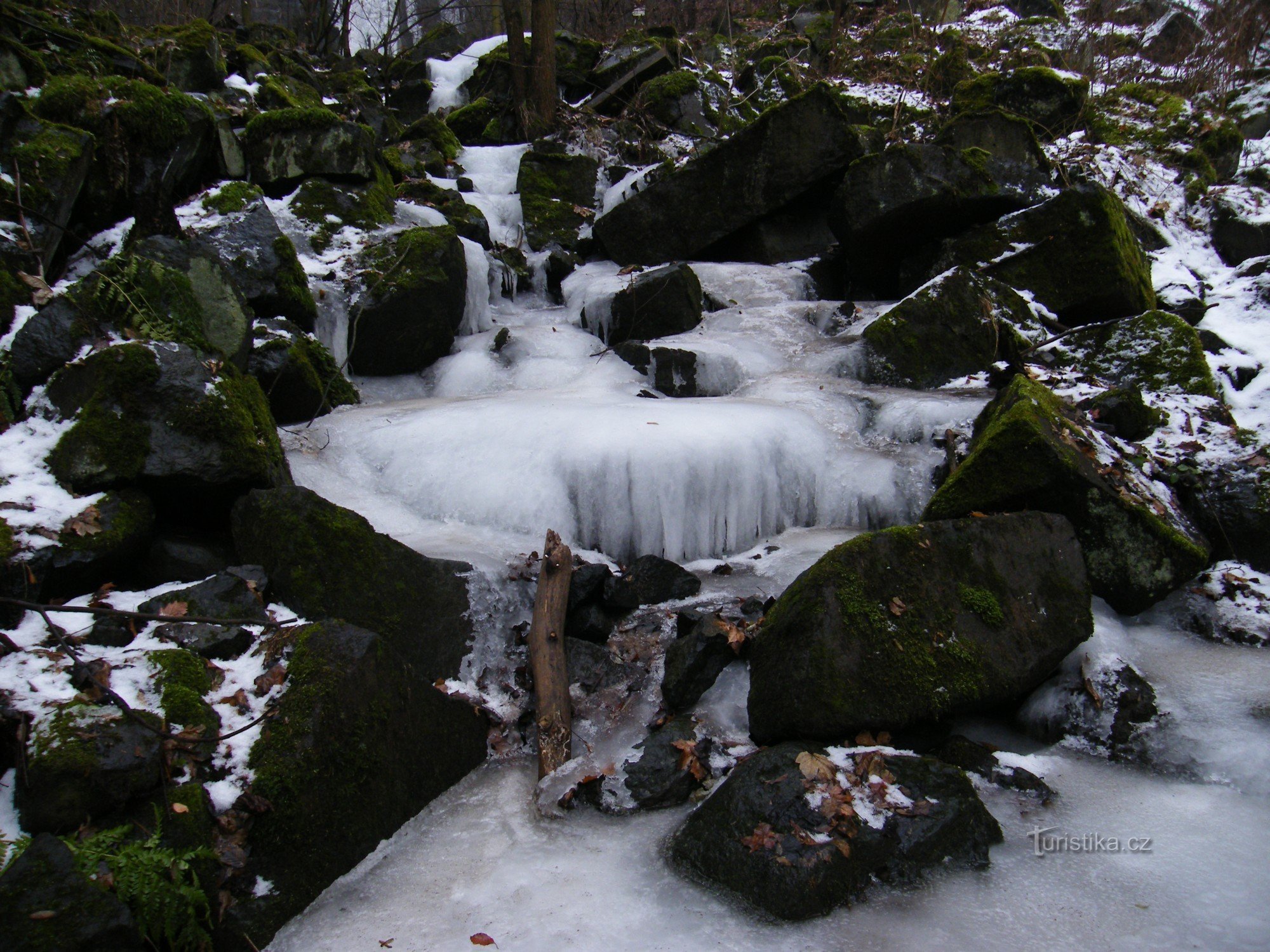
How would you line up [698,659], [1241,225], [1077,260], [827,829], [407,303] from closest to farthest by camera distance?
[827,829]
[698,659]
[1077,260]
[407,303]
[1241,225]

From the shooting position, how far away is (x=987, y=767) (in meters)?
3.52

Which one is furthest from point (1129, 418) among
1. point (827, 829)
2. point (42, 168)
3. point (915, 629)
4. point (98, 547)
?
point (42, 168)

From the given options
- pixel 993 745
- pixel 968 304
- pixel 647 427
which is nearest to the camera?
pixel 993 745

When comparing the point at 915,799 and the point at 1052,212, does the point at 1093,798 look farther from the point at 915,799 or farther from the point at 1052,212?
the point at 1052,212

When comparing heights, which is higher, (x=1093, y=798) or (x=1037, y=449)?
(x=1037, y=449)

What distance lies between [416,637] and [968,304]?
6.31 m

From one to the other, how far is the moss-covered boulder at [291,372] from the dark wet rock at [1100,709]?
5.89m

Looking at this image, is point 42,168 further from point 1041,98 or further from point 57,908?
point 1041,98

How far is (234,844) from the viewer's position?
2734mm

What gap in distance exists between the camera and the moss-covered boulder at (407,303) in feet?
25.5

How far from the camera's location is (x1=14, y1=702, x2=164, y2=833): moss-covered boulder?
2.46m

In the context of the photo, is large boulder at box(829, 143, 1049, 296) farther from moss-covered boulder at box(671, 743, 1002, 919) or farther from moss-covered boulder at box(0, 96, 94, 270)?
moss-covered boulder at box(0, 96, 94, 270)

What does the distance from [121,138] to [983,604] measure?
719 centimetres

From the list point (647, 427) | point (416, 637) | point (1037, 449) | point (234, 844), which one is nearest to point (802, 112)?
point (647, 427)
